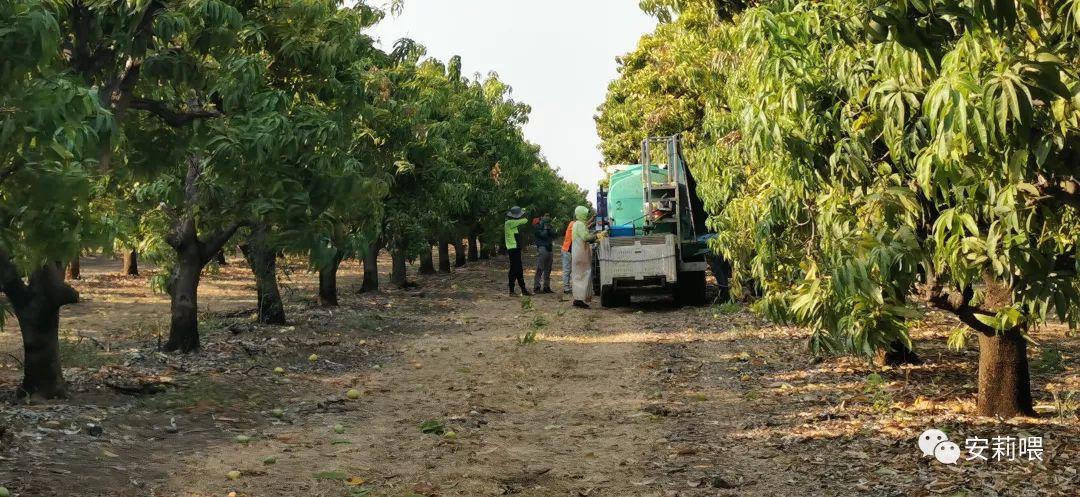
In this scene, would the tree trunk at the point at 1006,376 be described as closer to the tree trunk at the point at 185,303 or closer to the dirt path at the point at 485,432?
the dirt path at the point at 485,432

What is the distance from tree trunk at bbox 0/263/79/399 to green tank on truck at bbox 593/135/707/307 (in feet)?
38.6

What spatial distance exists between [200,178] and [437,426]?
16.8 ft

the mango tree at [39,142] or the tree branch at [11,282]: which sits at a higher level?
the mango tree at [39,142]

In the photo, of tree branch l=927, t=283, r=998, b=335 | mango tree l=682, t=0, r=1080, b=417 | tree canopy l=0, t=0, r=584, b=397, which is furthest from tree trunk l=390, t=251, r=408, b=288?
tree branch l=927, t=283, r=998, b=335

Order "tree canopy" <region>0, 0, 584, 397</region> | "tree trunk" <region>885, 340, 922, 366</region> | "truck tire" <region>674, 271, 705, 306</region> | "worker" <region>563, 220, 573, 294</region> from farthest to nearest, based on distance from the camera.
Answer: "worker" <region>563, 220, 573, 294</region> < "truck tire" <region>674, 271, 705, 306</region> < "tree trunk" <region>885, 340, 922, 366</region> < "tree canopy" <region>0, 0, 584, 397</region>

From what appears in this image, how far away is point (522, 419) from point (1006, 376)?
3.98 m

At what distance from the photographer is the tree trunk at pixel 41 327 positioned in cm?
923

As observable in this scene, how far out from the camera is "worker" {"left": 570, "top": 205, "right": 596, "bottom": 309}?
69.5 ft

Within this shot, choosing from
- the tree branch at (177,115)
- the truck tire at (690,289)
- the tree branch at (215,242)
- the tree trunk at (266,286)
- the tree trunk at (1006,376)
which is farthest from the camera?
the truck tire at (690,289)

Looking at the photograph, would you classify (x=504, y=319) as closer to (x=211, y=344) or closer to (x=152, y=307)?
(x=211, y=344)

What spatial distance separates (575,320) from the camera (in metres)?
18.7

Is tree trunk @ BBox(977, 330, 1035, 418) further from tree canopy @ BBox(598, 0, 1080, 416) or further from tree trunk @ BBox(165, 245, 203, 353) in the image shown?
tree trunk @ BBox(165, 245, 203, 353)

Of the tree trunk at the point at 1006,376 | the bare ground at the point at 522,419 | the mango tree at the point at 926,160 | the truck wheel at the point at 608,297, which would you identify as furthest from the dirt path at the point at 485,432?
the truck wheel at the point at 608,297

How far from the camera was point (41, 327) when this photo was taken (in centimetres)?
935
